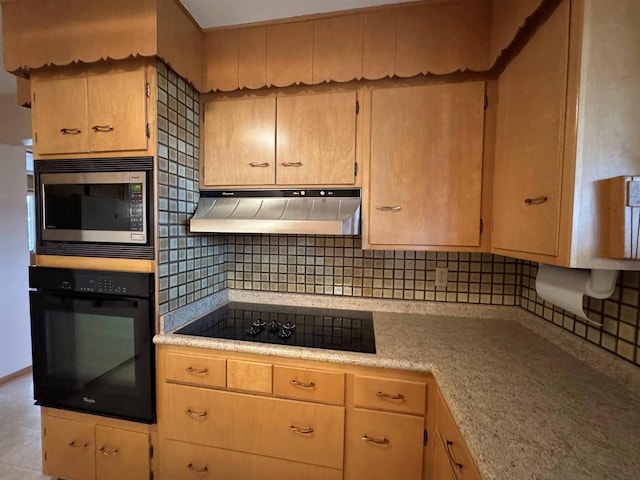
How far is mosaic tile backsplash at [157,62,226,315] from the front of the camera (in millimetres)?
1313

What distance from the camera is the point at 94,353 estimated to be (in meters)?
1.39

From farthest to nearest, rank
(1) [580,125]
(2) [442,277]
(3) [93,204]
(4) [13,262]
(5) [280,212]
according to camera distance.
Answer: (4) [13,262] < (2) [442,277] < (5) [280,212] < (3) [93,204] < (1) [580,125]

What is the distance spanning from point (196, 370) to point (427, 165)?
1.46m

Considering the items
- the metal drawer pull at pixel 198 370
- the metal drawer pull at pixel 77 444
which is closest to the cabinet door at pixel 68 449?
the metal drawer pull at pixel 77 444

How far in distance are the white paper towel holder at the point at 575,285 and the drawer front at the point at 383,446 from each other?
69cm

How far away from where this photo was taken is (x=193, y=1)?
1314mm

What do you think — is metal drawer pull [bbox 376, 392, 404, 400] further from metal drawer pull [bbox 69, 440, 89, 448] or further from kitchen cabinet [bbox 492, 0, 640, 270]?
metal drawer pull [bbox 69, 440, 89, 448]

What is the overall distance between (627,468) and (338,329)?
3.31 ft

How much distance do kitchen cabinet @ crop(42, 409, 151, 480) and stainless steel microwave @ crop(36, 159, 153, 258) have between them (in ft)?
2.86

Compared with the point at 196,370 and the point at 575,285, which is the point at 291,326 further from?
the point at 575,285

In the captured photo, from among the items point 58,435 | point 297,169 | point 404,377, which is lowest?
point 58,435

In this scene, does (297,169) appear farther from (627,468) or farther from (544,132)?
(627,468)

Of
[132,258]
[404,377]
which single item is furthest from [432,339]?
[132,258]

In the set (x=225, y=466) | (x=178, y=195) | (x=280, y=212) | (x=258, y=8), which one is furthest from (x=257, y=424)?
(x=258, y=8)
